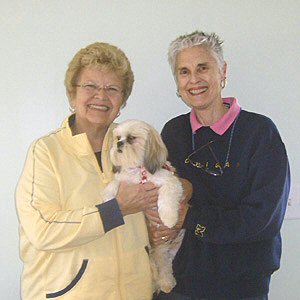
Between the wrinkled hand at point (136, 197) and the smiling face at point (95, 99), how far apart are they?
312 millimetres

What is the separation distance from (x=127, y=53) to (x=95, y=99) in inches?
25.3

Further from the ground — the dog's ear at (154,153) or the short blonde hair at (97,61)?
the short blonde hair at (97,61)

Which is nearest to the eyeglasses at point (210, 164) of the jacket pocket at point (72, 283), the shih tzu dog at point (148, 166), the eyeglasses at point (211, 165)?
the eyeglasses at point (211, 165)

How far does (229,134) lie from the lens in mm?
1673

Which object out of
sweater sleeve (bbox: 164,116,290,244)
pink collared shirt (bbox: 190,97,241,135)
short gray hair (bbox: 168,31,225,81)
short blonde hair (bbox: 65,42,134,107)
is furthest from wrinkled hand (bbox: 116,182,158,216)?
short gray hair (bbox: 168,31,225,81)

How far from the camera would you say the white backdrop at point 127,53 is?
2.12 metres

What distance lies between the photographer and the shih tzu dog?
167 centimetres

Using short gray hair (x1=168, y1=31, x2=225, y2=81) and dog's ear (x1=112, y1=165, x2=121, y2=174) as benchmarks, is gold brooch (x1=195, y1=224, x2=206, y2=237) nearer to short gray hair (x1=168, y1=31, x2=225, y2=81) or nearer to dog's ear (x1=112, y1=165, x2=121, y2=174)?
dog's ear (x1=112, y1=165, x2=121, y2=174)

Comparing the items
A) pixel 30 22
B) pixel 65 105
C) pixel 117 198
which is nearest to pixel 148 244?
pixel 117 198

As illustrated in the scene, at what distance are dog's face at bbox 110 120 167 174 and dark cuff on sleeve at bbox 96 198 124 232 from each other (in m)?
0.27

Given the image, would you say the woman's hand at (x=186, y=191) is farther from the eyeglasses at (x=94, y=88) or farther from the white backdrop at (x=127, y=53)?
the white backdrop at (x=127, y=53)

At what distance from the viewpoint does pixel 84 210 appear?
4.68ft

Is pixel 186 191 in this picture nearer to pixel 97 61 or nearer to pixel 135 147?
pixel 135 147

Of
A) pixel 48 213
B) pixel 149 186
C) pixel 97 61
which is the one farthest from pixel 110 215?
pixel 97 61
